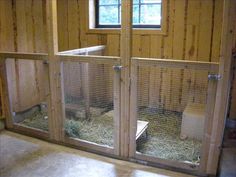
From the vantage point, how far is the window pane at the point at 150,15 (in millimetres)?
3424

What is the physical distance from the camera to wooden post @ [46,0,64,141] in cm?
249

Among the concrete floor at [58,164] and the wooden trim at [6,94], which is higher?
the wooden trim at [6,94]

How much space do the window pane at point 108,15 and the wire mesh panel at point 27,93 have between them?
3.66 feet

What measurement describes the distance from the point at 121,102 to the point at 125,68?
317mm

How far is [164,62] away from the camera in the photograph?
2.12 metres

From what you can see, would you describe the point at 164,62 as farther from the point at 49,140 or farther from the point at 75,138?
the point at 49,140

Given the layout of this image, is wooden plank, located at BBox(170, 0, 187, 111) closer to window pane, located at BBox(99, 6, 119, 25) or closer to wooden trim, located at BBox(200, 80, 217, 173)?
window pane, located at BBox(99, 6, 119, 25)

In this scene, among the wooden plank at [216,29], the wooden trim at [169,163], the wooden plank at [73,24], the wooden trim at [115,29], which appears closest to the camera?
the wooden trim at [169,163]

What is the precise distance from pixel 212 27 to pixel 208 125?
1526mm

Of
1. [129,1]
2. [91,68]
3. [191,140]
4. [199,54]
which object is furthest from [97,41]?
[191,140]

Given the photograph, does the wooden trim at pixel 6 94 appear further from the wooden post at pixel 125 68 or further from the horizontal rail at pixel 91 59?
the wooden post at pixel 125 68

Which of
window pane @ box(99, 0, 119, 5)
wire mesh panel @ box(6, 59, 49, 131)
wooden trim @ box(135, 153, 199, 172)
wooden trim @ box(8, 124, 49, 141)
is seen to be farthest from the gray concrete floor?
window pane @ box(99, 0, 119, 5)

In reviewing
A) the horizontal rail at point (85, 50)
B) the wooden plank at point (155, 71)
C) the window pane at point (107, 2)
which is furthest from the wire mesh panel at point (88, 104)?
the window pane at point (107, 2)

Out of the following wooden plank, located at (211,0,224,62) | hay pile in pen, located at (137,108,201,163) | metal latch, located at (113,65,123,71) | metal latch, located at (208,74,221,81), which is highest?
wooden plank, located at (211,0,224,62)
